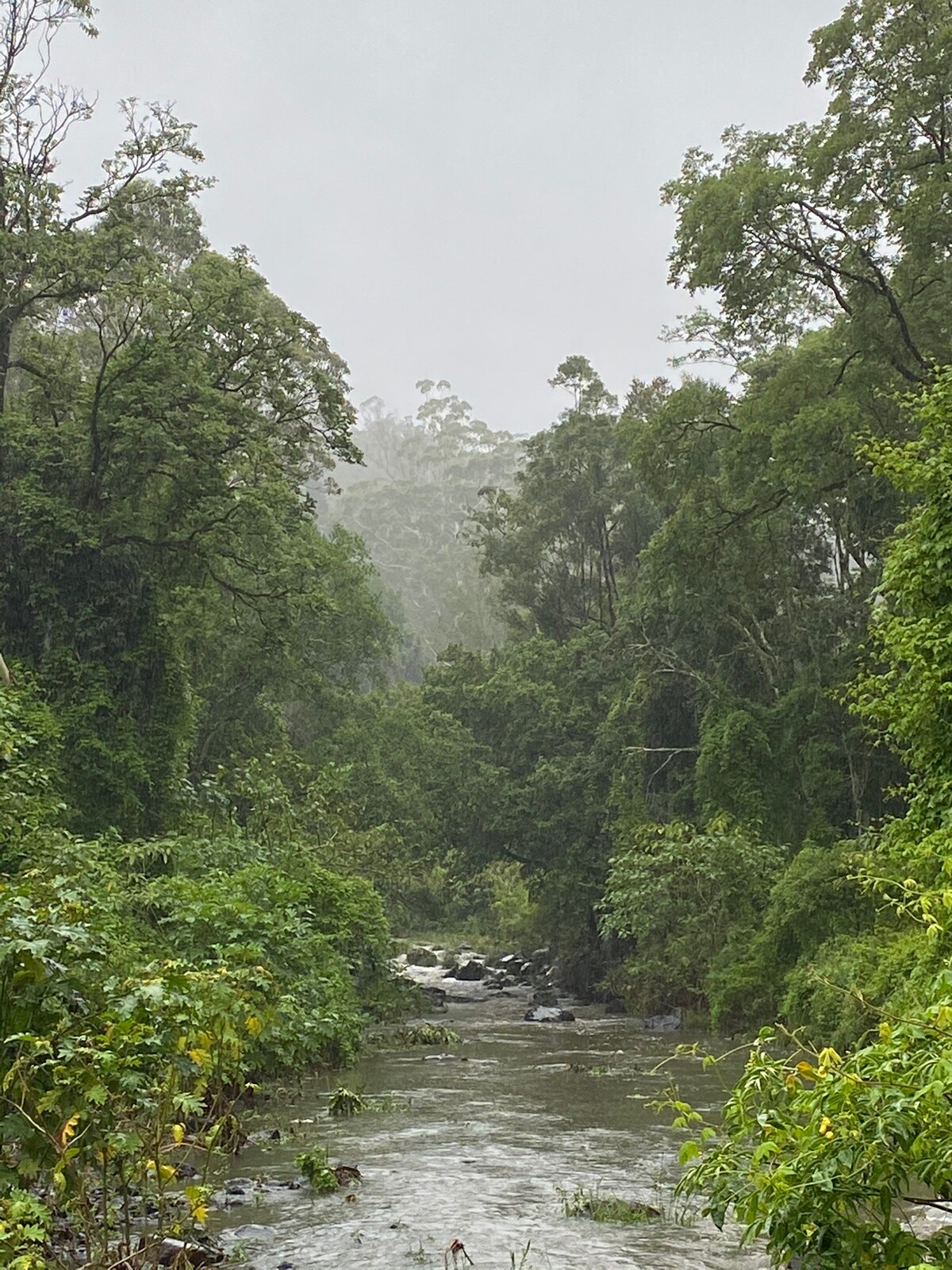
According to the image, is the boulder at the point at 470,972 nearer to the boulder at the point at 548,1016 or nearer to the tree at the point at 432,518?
the boulder at the point at 548,1016

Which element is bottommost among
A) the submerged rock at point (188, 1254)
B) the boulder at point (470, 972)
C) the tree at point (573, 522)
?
the boulder at point (470, 972)

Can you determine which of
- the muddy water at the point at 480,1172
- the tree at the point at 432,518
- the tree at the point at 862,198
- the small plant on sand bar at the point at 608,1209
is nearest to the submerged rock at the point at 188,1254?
the muddy water at the point at 480,1172

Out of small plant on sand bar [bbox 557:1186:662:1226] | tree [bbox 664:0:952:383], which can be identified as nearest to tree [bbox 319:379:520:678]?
tree [bbox 664:0:952:383]

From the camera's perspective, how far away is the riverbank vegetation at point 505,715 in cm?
481

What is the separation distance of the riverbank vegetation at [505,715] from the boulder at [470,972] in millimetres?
2198

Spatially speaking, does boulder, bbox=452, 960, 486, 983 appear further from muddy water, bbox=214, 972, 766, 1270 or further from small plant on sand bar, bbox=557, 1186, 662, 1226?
small plant on sand bar, bbox=557, 1186, 662, 1226

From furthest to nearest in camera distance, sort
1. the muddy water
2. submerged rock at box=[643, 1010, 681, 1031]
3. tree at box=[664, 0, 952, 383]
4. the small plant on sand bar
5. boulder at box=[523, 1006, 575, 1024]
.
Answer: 1. boulder at box=[523, 1006, 575, 1024]
2. submerged rock at box=[643, 1010, 681, 1031]
3. tree at box=[664, 0, 952, 383]
4. the small plant on sand bar
5. the muddy water

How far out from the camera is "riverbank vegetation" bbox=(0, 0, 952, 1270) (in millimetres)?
4809

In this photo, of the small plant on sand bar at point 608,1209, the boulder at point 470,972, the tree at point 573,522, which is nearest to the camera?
the small plant on sand bar at point 608,1209

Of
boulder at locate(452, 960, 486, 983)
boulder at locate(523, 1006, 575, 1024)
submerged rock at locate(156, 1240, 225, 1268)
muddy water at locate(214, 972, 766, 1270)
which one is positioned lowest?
boulder at locate(452, 960, 486, 983)

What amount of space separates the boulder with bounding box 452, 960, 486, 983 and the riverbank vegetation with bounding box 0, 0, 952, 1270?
2198 millimetres

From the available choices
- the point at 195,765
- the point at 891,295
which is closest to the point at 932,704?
the point at 891,295

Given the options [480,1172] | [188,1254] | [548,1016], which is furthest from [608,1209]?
[548,1016]

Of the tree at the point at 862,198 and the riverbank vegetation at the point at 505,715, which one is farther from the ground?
the tree at the point at 862,198
